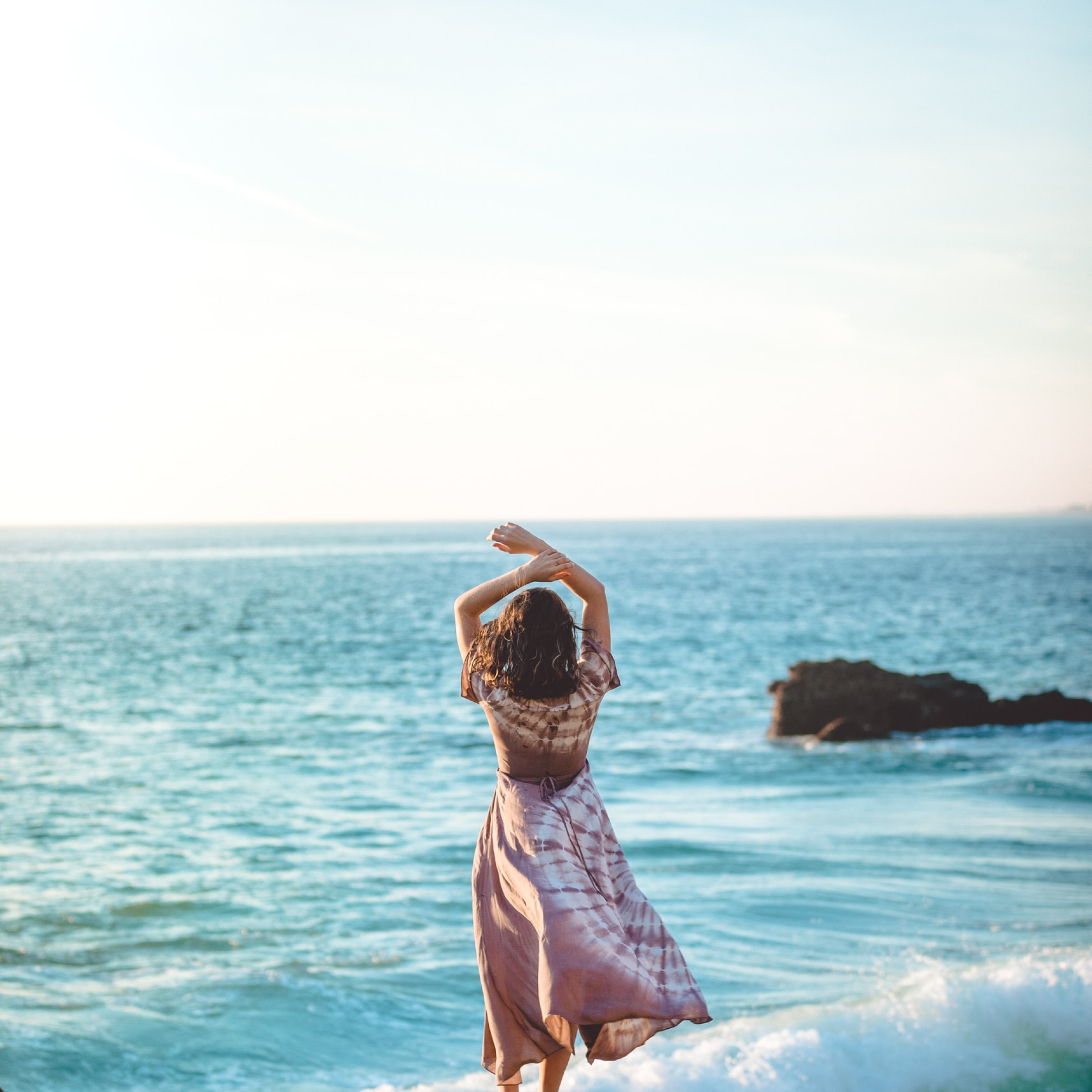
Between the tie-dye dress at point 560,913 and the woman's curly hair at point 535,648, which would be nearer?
the tie-dye dress at point 560,913

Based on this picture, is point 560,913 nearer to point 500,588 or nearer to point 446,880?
point 500,588

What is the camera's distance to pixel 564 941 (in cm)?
Answer: 349

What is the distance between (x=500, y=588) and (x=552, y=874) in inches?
38.6

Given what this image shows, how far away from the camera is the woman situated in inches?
138

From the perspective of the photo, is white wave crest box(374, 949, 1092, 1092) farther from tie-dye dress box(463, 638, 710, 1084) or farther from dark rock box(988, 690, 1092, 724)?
dark rock box(988, 690, 1092, 724)

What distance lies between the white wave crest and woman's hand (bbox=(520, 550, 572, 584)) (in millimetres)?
3211

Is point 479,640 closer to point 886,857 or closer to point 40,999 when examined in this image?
point 40,999

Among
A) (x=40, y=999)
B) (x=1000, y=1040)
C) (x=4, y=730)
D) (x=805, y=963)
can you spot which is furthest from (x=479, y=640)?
(x=4, y=730)

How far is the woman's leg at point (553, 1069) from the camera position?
12.3 feet

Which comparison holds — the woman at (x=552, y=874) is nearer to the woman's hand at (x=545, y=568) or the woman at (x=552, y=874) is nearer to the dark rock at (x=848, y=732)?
the woman's hand at (x=545, y=568)

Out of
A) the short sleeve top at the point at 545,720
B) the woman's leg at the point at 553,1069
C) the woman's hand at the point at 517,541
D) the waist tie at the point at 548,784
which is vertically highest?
the woman's hand at the point at 517,541

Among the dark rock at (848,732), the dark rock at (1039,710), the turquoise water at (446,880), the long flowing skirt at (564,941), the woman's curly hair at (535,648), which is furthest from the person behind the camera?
the dark rock at (1039,710)

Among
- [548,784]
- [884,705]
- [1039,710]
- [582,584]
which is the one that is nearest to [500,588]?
[582,584]

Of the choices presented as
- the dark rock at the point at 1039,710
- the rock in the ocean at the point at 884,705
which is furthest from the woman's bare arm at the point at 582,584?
the dark rock at the point at 1039,710
